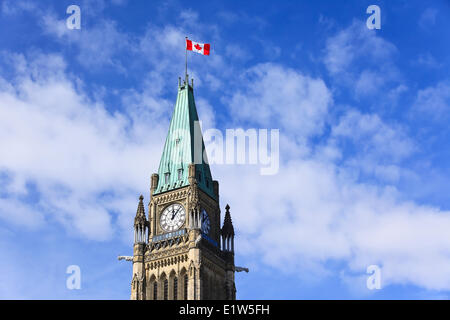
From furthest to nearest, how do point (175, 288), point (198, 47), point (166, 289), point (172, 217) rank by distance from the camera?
1. point (198, 47)
2. point (172, 217)
3. point (166, 289)
4. point (175, 288)

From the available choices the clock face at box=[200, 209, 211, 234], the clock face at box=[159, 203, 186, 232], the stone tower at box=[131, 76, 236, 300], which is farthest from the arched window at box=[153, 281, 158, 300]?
the clock face at box=[200, 209, 211, 234]

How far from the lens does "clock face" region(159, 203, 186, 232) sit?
12556cm

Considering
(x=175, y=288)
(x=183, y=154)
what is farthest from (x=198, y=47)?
(x=175, y=288)

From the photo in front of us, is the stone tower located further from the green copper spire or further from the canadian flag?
the canadian flag

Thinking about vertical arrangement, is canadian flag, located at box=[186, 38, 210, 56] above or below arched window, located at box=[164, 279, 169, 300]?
above

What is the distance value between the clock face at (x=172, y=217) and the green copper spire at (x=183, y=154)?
3387 millimetres

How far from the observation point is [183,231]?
12375 cm

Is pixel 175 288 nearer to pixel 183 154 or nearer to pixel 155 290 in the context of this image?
pixel 155 290

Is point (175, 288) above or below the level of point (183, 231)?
below

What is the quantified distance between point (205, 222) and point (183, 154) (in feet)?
37.2

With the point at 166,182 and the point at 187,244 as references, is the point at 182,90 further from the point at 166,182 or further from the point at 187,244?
the point at 187,244

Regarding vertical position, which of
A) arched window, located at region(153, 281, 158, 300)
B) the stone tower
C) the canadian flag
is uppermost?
the canadian flag
